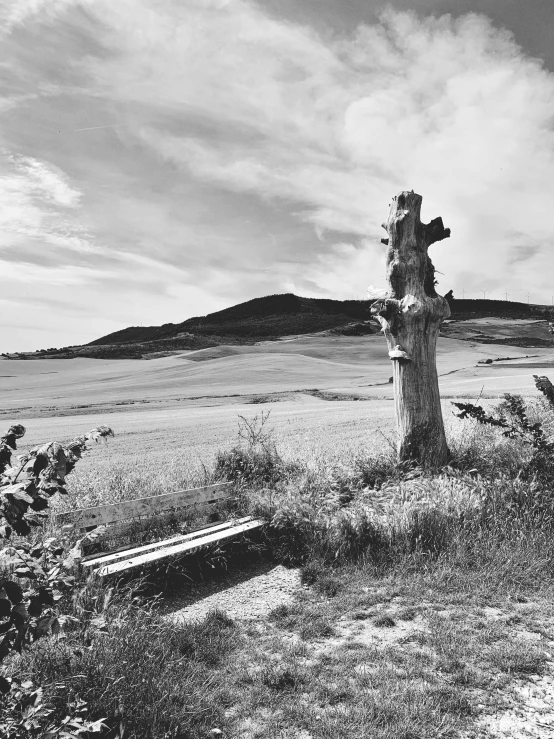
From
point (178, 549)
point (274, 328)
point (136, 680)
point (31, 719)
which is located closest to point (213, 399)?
point (178, 549)

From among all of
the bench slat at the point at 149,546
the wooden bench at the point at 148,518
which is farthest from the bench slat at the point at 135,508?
the bench slat at the point at 149,546

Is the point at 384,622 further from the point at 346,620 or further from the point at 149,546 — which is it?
the point at 149,546

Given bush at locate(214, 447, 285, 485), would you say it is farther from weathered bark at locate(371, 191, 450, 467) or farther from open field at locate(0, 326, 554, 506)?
weathered bark at locate(371, 191, 450, 467)

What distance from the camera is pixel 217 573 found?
21.3ft

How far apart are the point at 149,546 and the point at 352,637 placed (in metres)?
2.63

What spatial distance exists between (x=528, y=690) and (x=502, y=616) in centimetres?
120

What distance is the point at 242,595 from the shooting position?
230 inches

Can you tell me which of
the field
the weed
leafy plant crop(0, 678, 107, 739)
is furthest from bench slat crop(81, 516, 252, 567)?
the weed

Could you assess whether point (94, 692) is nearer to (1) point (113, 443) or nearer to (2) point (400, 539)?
(2) point (400, 539)

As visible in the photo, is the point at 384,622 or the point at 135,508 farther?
the point at 135,508

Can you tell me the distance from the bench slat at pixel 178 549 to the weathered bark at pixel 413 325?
129 inches

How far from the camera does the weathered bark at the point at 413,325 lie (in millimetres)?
9352

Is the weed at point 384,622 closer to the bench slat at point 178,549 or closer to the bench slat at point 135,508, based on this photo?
the bench slat at point 178,549

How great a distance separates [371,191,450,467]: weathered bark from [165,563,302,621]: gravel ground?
3730 millimetres
